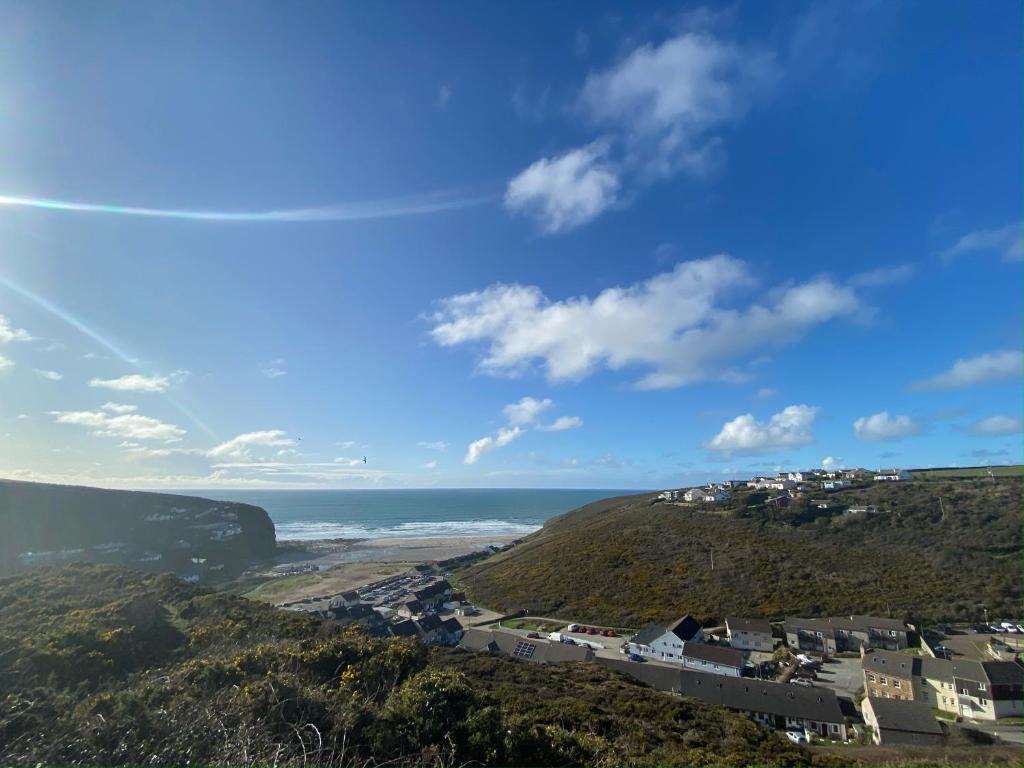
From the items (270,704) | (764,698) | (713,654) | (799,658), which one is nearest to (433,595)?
(713,654)

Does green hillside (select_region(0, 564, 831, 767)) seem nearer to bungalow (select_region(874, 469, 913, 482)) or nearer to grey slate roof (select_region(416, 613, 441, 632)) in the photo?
grey slate roof (select_region(416, 613, 441, 632))

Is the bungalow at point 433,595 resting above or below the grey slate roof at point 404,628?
below

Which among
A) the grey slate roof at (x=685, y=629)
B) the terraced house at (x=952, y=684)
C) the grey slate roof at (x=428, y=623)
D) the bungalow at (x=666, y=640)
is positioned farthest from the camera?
the grey slate roof at (x=428, y=623)

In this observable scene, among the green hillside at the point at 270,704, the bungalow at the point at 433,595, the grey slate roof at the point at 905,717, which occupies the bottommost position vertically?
the bungalow at the point at 433,595

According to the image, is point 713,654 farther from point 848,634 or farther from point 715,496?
point 715,496

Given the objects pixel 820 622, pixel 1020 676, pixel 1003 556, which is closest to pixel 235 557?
pixel 820 622

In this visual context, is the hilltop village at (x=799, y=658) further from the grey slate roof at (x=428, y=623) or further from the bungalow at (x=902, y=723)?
the grey slate roof at (x=428, y=623)

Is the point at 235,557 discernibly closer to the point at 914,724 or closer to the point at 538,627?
the point at 538,627

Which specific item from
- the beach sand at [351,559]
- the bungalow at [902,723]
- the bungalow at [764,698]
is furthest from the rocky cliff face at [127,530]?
the bungalow at [902,723]
